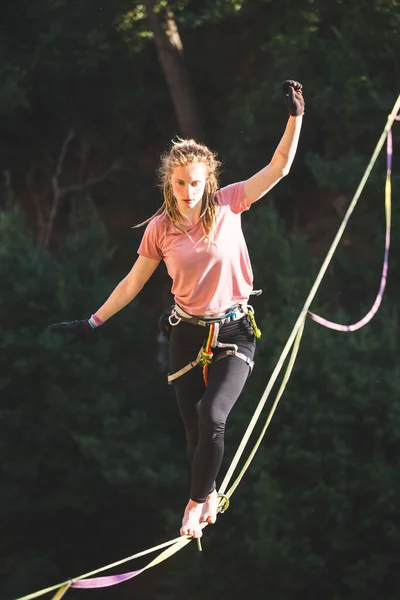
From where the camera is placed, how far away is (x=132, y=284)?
4363 millimetres

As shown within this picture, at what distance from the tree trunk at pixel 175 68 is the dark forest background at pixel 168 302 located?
0.02m

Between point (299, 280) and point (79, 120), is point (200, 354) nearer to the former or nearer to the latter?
point (299, 280)

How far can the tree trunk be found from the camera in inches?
513

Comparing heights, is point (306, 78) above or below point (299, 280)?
above

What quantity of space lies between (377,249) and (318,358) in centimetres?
145

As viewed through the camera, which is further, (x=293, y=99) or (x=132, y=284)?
(x=132, y=284)

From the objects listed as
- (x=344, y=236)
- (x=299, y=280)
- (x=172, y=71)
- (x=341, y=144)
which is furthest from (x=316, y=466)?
(x=172, y=71)

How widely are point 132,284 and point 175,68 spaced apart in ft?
30.3

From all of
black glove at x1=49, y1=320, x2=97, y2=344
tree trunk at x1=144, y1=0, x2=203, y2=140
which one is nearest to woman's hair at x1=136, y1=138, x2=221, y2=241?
black glove at x1=49, y1=320, x2=97, y2=344

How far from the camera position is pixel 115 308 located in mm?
4445

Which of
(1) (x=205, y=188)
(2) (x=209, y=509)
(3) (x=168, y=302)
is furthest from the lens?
(3) (x=168, y=302)

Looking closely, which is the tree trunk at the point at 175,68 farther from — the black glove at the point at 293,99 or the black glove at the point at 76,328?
the black glove at the point at 293,99

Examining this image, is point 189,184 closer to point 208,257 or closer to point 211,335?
point 208,257

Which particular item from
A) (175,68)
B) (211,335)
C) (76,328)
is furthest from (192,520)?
(175,68)
